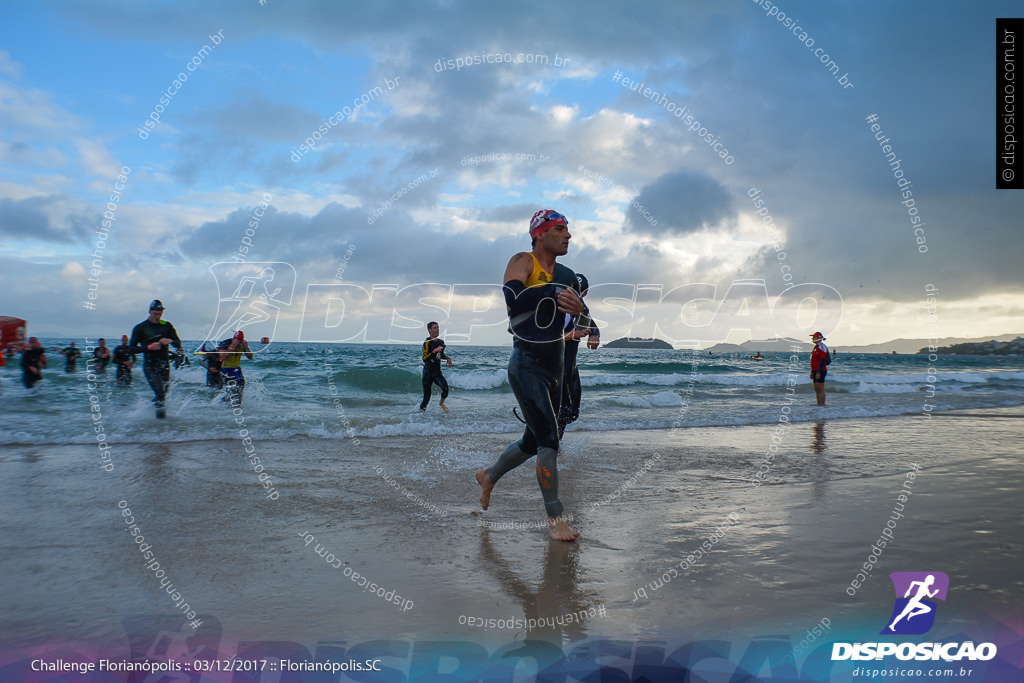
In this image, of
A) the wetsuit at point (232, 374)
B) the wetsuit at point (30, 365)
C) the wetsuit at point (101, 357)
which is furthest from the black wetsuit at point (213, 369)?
the wetsuit at point (101, 357)

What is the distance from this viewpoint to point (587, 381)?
25047 millimetres

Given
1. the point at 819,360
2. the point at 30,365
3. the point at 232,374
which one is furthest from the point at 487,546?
the point at 30,365

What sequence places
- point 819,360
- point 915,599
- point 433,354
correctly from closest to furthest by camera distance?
point 915,599, point 433,354, point 819,360

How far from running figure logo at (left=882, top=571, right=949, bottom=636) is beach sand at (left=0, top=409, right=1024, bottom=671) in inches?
2.4

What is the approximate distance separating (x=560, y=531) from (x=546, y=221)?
7.23ft

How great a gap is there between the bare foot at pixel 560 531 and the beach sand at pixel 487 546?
0.10 metres

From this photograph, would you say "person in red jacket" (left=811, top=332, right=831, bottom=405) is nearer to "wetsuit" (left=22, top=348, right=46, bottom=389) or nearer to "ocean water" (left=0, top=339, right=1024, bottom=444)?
"ocean water" (left=0, top=339, right=1024, bottom=444)

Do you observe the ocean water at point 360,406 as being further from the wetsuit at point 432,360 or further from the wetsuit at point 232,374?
the wetsuit at point 432,360

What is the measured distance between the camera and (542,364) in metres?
4.17

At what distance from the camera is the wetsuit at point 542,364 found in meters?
4.03

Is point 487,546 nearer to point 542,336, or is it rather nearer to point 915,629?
point 542,336

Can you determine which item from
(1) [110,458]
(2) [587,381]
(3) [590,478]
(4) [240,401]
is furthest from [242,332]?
(2) [587,381]

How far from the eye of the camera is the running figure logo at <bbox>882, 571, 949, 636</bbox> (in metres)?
2.64

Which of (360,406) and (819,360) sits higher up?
(819,360)
